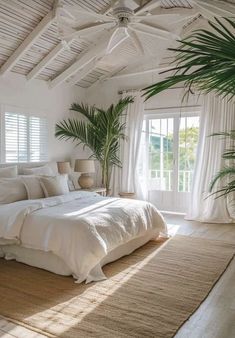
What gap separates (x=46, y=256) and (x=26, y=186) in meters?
1.32

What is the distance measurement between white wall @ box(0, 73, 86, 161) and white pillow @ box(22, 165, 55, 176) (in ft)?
2.85

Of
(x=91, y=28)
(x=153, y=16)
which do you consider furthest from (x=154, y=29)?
(x=91, y=28)

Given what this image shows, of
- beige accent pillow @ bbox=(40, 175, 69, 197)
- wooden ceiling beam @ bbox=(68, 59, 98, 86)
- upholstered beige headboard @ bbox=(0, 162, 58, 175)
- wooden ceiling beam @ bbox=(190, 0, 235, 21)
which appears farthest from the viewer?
wooden ceiling beam @ bbox=(68, 59, 98, 86)

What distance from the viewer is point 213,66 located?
1007 mm

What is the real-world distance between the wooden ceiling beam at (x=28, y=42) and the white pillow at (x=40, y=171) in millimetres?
1609

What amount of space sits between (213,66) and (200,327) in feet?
6.27

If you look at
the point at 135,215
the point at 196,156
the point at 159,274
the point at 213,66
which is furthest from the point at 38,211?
the point at 196,156

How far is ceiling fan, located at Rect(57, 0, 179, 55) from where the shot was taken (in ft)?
9.17

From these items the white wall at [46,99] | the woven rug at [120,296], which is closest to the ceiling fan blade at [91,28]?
the white wall at [46,99]

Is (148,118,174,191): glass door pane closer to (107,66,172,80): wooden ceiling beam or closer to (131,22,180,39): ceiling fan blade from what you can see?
(107,66,172,80): wooden ceiling beam

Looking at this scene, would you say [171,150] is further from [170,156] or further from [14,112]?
[14,112]

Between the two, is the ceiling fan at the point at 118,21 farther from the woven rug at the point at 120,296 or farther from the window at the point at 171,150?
the window at the point at 171,150

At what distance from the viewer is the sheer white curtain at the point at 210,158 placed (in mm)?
5297

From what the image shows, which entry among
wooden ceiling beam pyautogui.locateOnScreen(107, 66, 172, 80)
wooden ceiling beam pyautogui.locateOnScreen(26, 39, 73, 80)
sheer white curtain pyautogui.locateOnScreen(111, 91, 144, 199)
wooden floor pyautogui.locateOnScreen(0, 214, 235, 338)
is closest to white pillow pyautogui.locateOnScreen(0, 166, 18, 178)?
wooden ceiling beam pyautogui.locateOnScreen(26, 39, 73, 80)
